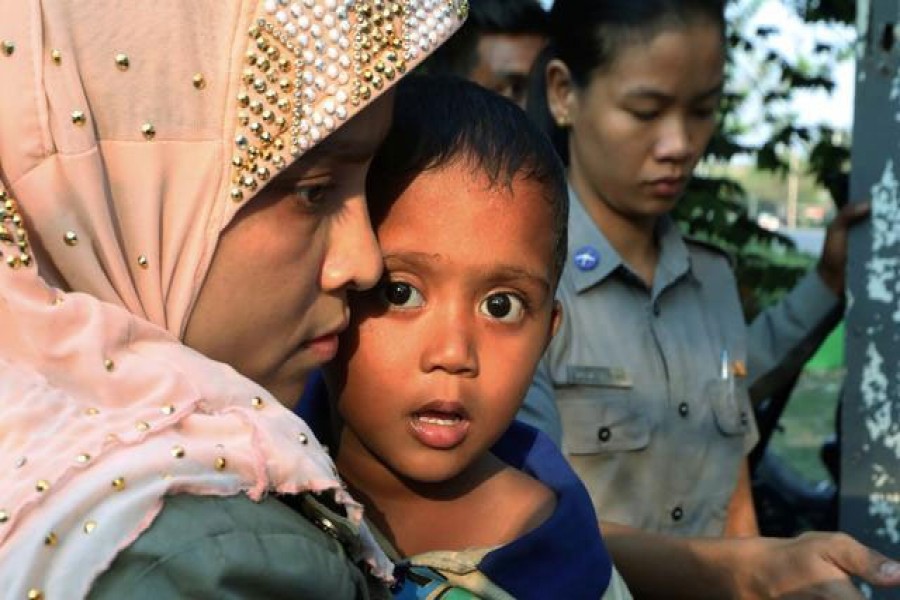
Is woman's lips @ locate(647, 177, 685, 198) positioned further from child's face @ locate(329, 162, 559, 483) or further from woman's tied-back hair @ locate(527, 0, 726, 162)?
child's face @ locate(329, 162, 559, 483)

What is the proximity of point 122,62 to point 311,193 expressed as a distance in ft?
0.98

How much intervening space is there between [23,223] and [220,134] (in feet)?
0.86

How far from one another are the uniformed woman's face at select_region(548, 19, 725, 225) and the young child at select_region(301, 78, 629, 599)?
1.40 meters

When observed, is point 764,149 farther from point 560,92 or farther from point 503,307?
point 503,307

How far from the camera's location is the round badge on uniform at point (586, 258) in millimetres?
3416

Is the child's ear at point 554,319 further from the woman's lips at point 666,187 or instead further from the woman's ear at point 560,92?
the woman's ear at point 560,92

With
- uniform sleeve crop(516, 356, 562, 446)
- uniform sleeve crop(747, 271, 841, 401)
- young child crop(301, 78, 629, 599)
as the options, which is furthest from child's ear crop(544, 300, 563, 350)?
uniform sleeve crop(747, 271, 841, 401)

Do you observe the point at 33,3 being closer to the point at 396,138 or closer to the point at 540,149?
the point at 396,138

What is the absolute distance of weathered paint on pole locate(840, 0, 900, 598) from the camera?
3.64 meters

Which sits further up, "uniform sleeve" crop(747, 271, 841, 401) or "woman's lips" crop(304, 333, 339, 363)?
"woman's lips" crop(304, 333, 339, 363)

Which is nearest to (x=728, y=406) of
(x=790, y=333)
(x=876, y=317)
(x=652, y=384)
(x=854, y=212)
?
(x=652, y=384)

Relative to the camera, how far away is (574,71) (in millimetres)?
3664

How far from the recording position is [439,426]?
6.51ft

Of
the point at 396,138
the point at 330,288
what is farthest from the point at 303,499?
the point at 396,138
